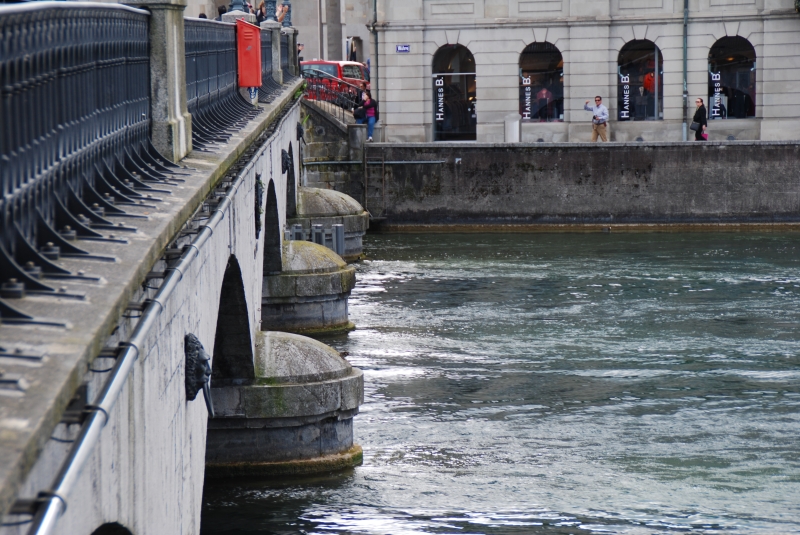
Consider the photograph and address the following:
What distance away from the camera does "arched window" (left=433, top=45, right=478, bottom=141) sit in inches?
1491

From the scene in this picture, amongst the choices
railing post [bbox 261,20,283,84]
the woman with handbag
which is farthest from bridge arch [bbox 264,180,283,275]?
the woman with handbag

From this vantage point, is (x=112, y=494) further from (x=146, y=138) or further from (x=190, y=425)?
(x=146, y=138)

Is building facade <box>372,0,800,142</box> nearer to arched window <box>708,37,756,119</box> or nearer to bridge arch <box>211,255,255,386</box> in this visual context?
arched window <box>708,37,756,119</box>

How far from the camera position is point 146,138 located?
7.32 meters

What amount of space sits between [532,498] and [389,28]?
88.0 ft

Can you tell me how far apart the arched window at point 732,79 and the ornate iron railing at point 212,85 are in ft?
80.8

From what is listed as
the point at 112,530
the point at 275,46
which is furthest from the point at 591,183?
the point at 112,530

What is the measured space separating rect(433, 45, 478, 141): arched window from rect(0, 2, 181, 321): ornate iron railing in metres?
31.3

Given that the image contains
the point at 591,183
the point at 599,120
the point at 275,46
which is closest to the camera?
the point at 275,46

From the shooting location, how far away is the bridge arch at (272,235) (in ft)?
55.8

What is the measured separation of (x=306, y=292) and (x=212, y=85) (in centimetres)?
976

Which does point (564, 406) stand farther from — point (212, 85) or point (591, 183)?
point (591, 183)

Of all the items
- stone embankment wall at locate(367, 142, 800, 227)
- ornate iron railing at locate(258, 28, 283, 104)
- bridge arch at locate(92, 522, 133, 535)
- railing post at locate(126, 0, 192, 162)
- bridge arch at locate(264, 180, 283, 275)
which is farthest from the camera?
stone embankment wall at locate(367, 142, 800, 227)

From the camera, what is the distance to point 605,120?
3594cm
